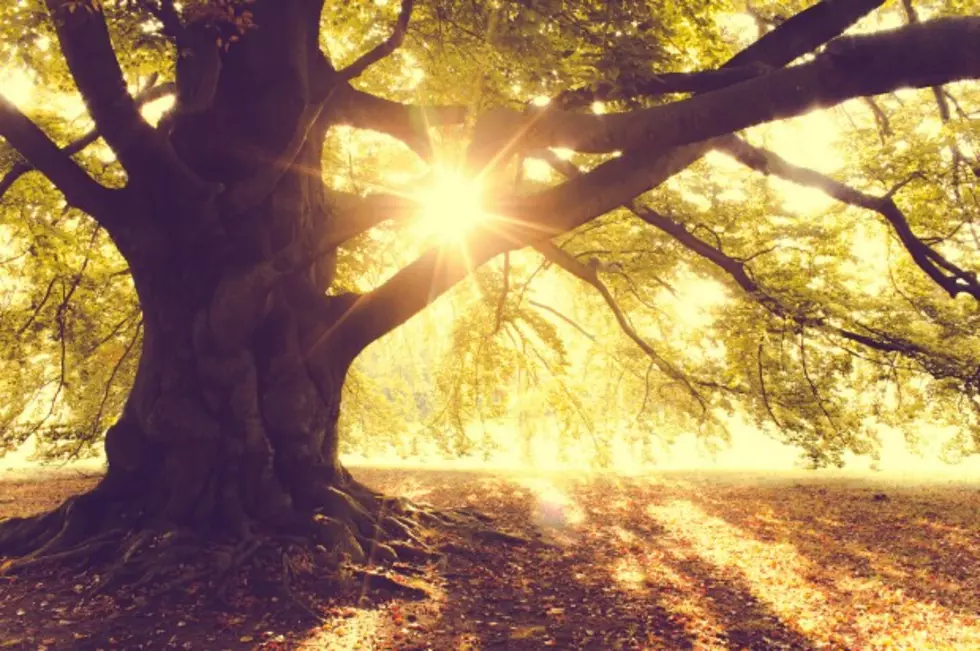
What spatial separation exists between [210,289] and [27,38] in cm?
303

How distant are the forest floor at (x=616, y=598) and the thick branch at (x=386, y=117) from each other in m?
4.72

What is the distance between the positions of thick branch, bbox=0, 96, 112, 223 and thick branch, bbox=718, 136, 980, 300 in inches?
270

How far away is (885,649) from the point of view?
489cm

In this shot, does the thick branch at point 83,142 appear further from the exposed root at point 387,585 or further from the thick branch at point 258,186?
the exposed root at point 387,585

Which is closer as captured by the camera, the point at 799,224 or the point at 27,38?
the point at 27,38

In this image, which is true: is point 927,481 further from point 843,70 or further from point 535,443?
point 843,70

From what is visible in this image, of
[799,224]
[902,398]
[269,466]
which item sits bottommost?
[269,466]

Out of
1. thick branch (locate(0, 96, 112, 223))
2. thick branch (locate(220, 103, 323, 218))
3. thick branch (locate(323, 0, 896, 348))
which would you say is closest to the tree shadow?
thick branch (locate(323, 0, 896, 348))

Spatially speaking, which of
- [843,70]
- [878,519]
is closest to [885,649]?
[843,70]

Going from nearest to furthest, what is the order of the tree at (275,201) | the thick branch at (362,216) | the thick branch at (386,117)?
the tree at (275,201), the thick branch at (362,216), the thick branch at (386,117)

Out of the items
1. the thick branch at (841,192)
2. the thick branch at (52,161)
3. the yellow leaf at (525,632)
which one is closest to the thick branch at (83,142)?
the thick branch at (52,161)

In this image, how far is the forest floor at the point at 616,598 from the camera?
484 cm

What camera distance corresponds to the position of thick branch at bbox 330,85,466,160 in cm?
706

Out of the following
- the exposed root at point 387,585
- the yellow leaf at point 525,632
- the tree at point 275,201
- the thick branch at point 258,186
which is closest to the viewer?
the yellow leaf at point 525,632
